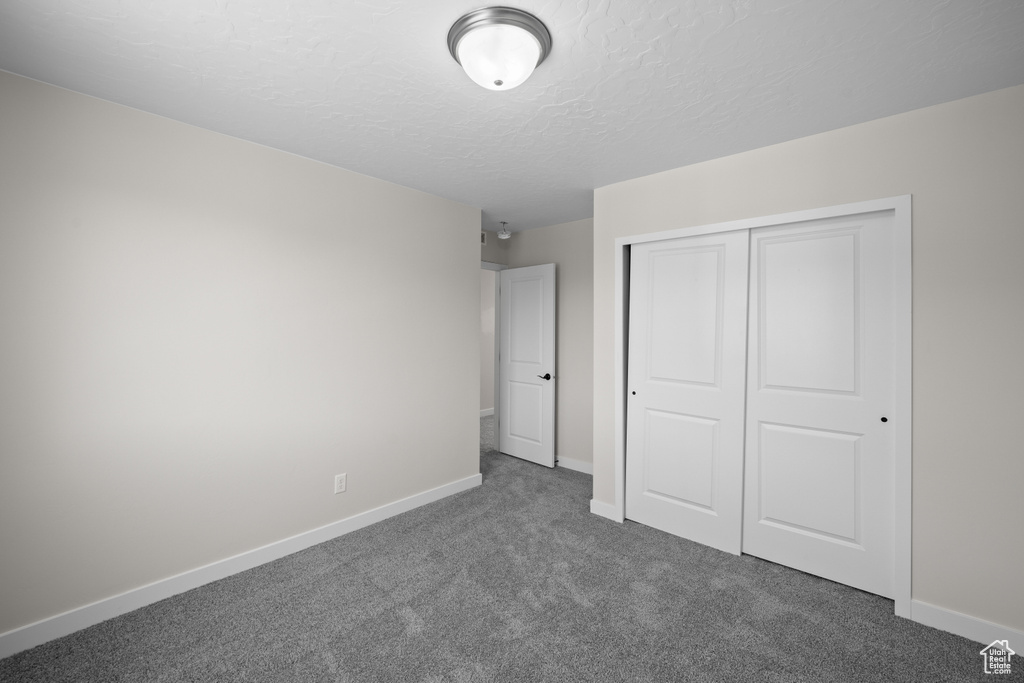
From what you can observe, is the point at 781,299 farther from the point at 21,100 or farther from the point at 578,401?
the point at 21,100

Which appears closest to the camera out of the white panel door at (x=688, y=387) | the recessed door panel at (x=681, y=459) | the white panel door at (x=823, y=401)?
the white panel door at (x=823, y=401)

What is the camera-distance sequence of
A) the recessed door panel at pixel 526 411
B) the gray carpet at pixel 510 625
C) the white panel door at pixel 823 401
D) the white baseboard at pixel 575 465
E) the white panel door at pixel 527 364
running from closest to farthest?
1. the gray carpet at pixel 510 625
2. the white panel door at pixel 823 401
3. the white baseboard at pixel 575 465
4. the white panel door at pixel 527 364
5. the recessed door panel at pixel 526 411

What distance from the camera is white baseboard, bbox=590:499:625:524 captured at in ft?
10.6

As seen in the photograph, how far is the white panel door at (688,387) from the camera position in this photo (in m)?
2.78

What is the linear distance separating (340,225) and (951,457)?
12.1ft

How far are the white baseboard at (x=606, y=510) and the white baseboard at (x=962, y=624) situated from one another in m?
1.61

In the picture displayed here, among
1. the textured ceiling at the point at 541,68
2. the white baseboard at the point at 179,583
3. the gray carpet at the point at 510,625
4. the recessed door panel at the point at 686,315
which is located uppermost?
the textured ceiling at the point at 541,68

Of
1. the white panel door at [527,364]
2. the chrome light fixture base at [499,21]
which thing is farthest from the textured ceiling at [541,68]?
the white panel door at [527,364]

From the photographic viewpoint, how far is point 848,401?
2.39m

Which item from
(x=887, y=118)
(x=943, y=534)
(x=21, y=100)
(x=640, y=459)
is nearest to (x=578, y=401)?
(x=640, y=459)

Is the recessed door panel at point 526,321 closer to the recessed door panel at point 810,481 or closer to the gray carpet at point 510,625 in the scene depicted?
the gray carpet at point 510,625

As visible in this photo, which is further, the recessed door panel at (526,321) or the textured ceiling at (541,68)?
the recessed door panel at (526,321)

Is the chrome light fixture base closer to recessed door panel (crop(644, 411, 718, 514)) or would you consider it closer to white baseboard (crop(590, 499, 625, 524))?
recessed door panel (crop(644, 411, 718, 514))

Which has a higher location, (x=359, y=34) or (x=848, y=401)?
(x=359, y=34)
